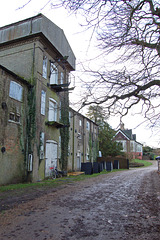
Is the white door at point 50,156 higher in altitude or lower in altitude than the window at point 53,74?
lower

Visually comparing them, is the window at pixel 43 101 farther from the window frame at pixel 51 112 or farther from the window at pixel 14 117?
the window at pixel 14 117

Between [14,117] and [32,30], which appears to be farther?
[32,30]

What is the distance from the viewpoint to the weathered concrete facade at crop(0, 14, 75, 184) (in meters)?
13.0

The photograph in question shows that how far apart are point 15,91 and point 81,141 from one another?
576 inches

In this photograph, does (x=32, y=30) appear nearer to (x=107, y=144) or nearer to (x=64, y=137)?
(x=64, y=137)

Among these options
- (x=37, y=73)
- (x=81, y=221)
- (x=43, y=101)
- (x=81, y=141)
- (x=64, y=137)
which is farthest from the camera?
(x=81, y=141)

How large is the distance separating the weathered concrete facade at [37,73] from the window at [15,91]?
0.86 m

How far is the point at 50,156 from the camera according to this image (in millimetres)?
14961

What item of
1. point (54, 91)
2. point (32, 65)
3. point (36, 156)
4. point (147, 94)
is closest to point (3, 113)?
point (36, 156)

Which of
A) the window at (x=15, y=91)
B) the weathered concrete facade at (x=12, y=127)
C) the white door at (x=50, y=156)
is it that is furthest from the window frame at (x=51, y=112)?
the window at (x=15, y=91)

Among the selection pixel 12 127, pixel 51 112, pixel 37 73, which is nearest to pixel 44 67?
pixel 37 73

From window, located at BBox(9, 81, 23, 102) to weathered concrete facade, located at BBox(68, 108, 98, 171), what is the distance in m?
7.59

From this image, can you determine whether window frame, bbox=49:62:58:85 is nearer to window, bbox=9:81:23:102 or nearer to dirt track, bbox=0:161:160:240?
window, bbox=9:81:23:102

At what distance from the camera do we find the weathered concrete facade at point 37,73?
42.5 ft
